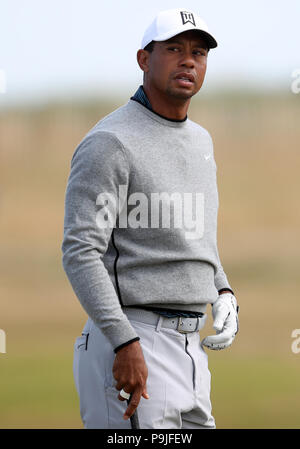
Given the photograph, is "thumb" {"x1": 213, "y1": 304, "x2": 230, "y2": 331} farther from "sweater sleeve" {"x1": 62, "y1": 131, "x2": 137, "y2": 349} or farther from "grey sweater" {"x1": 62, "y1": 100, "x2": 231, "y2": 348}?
"sweater sleeve" {"x1": 62, "y1": 131, "x2": 137, "y2": 349}

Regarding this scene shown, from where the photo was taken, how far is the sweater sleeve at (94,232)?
235 cm

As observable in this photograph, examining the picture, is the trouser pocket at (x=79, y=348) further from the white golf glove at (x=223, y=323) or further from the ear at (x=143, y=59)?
the ear at (x=143, y=59)

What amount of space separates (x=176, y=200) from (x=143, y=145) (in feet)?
0.69

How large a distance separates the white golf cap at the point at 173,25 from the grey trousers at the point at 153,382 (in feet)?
3.15

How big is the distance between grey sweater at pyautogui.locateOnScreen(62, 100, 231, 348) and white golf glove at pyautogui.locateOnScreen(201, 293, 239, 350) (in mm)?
156

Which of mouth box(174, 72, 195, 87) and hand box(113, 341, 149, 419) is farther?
mouth box(174, 72, 195, 87)

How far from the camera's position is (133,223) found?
2.48m

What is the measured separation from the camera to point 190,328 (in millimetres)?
2574

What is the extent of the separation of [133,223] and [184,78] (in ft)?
1.74

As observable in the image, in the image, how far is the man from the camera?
7.82 ft

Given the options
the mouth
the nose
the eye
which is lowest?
the mouth

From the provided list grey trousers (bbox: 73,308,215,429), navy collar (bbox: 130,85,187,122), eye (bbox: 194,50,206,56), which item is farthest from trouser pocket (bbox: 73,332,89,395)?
eye (bbox: 194,50,206,56)
